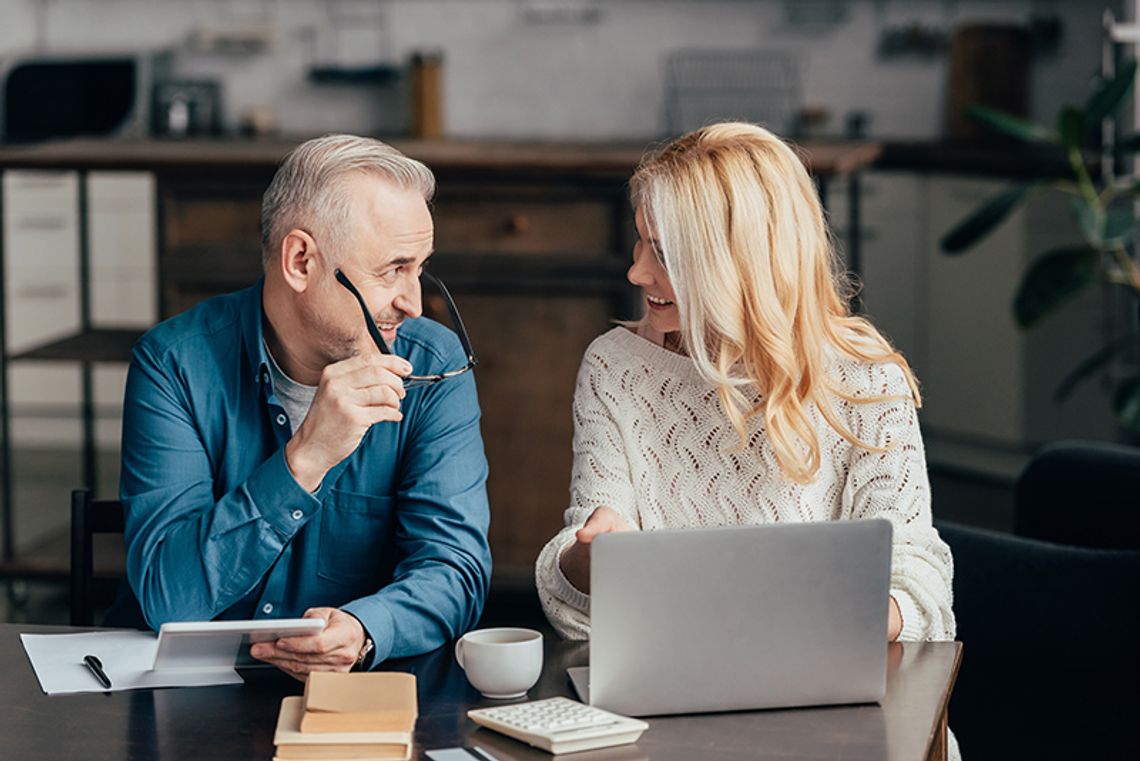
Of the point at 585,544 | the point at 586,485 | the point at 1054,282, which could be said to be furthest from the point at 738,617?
the point at 1054,282

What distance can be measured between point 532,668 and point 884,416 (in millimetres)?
579

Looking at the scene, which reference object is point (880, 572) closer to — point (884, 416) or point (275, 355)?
point (884, 416)

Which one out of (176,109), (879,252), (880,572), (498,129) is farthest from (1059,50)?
(880,572)

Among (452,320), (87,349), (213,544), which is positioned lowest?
(87,349)

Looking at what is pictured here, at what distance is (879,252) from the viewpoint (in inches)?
207

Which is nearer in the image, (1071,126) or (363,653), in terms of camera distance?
(363,653)

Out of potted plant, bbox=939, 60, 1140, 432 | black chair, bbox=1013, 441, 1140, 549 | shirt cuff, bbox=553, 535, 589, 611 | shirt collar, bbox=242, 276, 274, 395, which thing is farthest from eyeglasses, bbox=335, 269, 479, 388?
potted plant, bbox=939, 60, 1140, 432

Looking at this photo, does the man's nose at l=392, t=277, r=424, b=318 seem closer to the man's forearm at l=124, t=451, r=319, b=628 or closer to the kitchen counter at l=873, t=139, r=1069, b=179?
the man's forearm at l=124, t=451, r=319, b=628

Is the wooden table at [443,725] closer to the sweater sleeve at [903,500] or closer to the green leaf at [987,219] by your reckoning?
the sweater sleeve at [903,500]

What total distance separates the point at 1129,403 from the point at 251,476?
2.76 meters

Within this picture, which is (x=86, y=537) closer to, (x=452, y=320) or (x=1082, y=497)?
(x=452, y=320)

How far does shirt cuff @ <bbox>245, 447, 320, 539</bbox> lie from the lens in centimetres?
169

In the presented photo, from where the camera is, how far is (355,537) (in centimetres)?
Result: 186

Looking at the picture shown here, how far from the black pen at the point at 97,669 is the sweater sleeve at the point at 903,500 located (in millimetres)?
831
